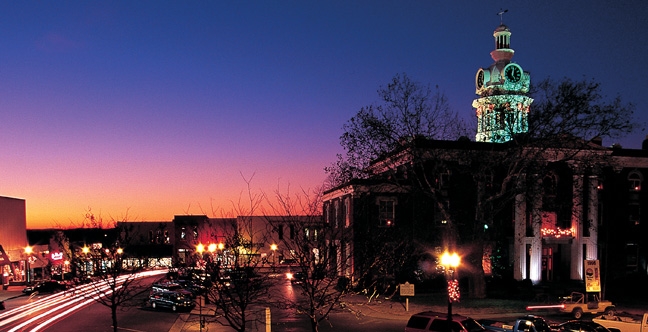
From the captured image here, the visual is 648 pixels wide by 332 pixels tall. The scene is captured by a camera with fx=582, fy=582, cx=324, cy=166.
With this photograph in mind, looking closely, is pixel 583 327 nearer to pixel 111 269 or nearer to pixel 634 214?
pixel 111 269

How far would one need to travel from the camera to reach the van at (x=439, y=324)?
2333cm

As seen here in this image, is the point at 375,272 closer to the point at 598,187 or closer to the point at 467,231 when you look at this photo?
the point at 467,231

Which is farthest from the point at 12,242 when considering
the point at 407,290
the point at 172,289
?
the point at 407,290

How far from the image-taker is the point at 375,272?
4488 cm

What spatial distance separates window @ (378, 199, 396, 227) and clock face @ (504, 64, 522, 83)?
2579 centimetres

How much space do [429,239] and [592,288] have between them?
14.6 meters

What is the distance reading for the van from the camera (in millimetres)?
23328

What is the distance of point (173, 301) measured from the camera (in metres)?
36.7

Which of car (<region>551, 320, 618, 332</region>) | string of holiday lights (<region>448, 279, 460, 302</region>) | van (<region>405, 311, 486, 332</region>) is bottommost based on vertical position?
car (<region>551, 320, 618, 332</region>)

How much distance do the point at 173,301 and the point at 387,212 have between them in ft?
63.8

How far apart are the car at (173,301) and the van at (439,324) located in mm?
17444

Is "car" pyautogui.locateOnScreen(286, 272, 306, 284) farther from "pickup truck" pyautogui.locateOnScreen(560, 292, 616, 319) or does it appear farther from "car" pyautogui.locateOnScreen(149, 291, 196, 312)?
"pickup truck" pyautogui.locateOnScreen(560, 292, 616, 319)

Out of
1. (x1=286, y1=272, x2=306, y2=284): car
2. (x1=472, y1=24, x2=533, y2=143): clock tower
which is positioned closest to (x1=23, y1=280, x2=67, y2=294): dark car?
(x1=286, y1=272, x2=306, y2=284): car

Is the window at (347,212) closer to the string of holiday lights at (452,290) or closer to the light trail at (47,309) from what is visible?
the light trail at (47,309)
